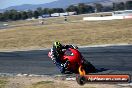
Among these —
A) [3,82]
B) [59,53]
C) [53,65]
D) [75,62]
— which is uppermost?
[59,53]

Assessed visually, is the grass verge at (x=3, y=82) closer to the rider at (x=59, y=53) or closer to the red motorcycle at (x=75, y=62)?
the rider at (x=59, y=53)

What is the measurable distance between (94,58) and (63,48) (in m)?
5.27

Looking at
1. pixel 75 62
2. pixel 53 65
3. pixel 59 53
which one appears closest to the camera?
pixel 75 62

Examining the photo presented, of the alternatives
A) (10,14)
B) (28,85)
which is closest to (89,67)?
(28,85)

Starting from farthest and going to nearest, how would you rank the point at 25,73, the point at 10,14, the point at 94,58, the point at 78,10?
the point at 78,10 → the point at 10,14 → the point at 94,58 → the point at 25,73

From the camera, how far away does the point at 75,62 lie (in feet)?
53.3

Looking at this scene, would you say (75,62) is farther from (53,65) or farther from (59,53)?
(53,65)

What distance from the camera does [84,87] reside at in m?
13.0

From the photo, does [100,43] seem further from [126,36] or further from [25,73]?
[25,73]

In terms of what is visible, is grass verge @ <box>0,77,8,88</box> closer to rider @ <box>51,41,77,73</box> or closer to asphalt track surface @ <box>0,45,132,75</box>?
asphalt track surface @ <box>0,45,132,75</box>

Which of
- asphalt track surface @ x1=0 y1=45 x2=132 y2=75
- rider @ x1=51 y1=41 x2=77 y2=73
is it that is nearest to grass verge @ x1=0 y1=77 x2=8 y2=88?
asphalt track surface @ x1=0 y1=45 x2=132 y2=75

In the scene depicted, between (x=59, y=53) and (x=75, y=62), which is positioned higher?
(x=59, y=53)

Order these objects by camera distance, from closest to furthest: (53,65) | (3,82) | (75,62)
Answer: (3,82) → (75,62) → (53,65)

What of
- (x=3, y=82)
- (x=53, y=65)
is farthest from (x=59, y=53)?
(x=53, y=65)
